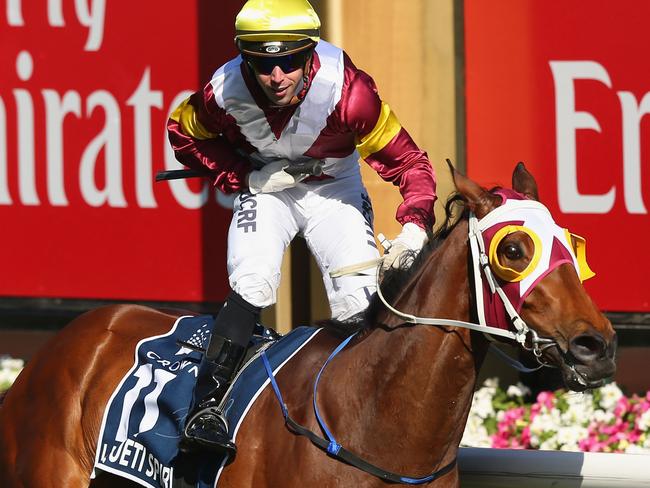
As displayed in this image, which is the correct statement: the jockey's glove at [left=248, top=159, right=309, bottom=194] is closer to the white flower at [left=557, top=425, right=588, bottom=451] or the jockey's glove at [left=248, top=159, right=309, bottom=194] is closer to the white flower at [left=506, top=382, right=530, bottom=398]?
the white flower at [left=557, top=425, right=588, bottom=451]

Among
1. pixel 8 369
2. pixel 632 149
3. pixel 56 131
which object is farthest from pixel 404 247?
pixel 8 369

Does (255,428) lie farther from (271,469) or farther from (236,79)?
(236,79)

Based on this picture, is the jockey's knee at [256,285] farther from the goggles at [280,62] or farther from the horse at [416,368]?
the goggles at [280,62]

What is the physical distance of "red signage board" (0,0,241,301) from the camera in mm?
7070

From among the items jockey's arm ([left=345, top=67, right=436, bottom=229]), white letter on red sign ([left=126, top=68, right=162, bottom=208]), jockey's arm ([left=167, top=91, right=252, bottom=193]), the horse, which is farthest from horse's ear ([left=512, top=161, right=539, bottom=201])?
white letter on red sign ([left=126, top=68, right=162, bottom=208])

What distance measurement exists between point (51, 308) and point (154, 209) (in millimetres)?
851

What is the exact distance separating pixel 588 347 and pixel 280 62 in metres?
1.39

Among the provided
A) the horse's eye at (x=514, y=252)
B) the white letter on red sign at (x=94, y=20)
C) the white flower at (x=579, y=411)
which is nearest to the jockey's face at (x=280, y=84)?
the horse's eye at (x=514, y=252)

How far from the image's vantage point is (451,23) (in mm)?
6551

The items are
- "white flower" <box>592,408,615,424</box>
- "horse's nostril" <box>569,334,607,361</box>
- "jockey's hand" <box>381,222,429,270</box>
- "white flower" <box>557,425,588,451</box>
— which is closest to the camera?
"horse's nostril" <box>569,334,607,361</box>

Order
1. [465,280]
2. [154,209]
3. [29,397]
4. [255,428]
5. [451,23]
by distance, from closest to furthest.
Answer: [465,280], [255,428], [29,397], [451,23], [154,209]

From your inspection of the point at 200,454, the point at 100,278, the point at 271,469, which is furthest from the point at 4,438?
the point at 100,278

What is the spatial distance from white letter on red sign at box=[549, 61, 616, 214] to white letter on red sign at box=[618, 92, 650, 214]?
A: 3.4 inches

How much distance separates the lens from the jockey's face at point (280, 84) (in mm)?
3953
